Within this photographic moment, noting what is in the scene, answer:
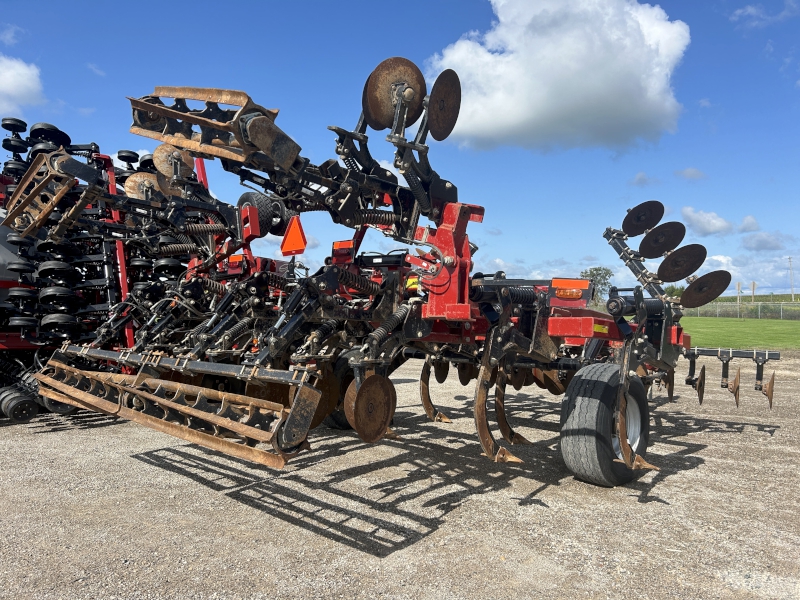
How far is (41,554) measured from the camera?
367 cm

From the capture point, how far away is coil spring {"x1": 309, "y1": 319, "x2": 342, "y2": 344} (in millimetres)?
4633

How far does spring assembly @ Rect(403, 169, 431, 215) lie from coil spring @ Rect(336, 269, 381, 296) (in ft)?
2.46

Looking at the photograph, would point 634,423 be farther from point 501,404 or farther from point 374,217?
point 374,217

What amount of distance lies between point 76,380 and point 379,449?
10.4ft

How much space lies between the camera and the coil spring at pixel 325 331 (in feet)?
15.2

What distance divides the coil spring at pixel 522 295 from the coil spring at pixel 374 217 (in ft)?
4.01

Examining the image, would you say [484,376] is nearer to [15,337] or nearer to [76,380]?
[76,380]

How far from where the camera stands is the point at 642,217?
27.8ft

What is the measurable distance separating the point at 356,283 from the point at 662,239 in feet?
17.3

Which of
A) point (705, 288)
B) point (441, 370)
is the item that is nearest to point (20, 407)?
point (441, 370)

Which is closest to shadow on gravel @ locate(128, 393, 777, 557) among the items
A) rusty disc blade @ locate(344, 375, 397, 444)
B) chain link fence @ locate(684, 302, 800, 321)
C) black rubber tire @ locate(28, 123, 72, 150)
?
rusty disc blade @ locate(344, 375, 397, 444)

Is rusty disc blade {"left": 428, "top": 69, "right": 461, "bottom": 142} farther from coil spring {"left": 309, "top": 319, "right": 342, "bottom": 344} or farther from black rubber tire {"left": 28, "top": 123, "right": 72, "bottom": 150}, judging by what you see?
black rubber tire {"left": 28, "top": 123, "right": 72, "bottom": 150}

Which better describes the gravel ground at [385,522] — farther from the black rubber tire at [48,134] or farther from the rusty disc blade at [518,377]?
the black rubber tire at [48,134]

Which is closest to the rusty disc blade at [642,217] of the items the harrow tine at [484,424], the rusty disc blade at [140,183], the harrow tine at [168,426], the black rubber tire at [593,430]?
the black rubber tire at [593,430]
